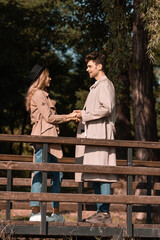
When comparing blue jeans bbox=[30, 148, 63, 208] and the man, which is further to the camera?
blue jeans bbox=[30, 148, 63, 208]

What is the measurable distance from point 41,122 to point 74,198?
119cm

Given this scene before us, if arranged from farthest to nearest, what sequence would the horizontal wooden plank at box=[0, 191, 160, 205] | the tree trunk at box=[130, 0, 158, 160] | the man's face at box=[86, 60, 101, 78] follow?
1. the tree trunk at box=[130, 0, 158, 160]
2. the man's face at box=[86, 60, 101, 78]
3. the horizontal wooden plank at box=[0, 191, 160, 205]

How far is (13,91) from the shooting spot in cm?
2447

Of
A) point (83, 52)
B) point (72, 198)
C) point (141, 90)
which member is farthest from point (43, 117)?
point (83, 52)

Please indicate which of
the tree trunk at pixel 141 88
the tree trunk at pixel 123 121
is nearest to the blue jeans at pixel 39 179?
the tree trunk at pixel 141 88

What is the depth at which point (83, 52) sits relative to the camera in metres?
19.1

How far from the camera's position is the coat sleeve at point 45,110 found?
653 centimetres

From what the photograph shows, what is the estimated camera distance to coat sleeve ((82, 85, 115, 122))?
6129mm

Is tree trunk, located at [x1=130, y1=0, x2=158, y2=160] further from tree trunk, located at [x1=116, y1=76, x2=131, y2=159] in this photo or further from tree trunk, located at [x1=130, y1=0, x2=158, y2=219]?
tree trunk, located at [x1=116, y1=76, x2=131, y2=159]

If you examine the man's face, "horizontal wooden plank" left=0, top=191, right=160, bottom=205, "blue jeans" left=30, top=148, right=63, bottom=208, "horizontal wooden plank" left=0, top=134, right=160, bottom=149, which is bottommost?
"horizontal wooden plank" left=0, top=191, right=160, bottom=205

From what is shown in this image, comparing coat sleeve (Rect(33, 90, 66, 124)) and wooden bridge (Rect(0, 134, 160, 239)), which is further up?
coat sleeve (Rect(33, 90, 66, 124))

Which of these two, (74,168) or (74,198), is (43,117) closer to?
(74,168)

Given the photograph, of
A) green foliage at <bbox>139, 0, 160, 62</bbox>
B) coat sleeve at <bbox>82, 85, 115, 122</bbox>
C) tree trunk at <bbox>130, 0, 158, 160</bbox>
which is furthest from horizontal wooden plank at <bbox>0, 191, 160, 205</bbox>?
tree trunk at <bbox>130, 0, 158, 160</bbox>

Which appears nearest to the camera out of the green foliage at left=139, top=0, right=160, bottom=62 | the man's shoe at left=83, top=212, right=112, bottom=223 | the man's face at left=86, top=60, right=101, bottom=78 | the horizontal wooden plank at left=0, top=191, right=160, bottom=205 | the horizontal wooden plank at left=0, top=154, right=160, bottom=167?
the horizontal wooden plank at left=0, top=191, right=160, bottom=205
